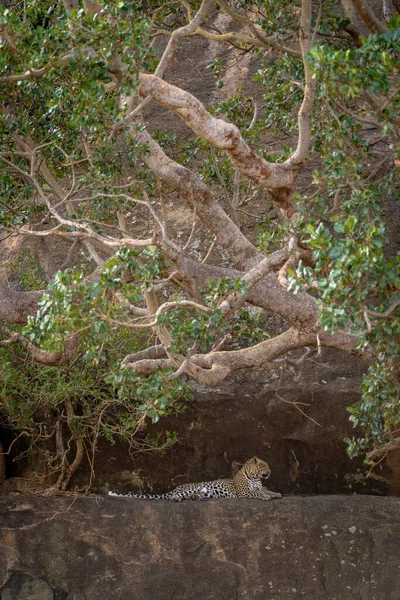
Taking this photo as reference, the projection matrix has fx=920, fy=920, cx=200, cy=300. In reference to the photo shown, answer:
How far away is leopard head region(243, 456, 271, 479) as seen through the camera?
12.7m

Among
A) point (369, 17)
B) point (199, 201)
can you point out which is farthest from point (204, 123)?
point (369, 17)

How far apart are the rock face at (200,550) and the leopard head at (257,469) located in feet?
3.50

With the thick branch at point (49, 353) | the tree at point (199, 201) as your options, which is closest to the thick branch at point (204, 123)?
the tree at point (199, 201)

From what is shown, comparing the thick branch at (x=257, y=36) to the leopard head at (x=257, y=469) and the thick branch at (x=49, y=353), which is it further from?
the leopard head at (x=257, y=469)

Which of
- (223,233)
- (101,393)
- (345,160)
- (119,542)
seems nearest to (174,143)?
(223,233)

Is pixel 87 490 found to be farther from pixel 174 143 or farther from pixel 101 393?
pixel 174 143

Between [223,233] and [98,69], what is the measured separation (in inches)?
98.7

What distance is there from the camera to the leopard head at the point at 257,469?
12672mm

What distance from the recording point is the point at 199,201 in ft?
32.9

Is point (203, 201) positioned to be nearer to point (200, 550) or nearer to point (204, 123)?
point (204, 123)

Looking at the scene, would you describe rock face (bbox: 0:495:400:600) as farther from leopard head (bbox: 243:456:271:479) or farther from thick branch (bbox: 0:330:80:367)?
thick branch (bbox: 0:330:80:367)

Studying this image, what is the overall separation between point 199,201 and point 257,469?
14.5 feet

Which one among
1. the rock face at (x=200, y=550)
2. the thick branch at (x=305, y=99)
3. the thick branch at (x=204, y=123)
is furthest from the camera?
the rock face at (x=200, y=550)

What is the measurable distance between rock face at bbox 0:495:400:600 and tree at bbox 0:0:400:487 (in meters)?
2.03
